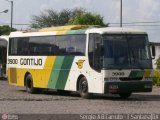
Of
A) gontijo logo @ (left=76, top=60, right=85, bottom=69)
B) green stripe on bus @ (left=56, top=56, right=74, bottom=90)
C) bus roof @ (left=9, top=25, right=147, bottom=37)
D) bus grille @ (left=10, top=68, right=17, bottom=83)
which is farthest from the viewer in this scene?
bus grille @ (left=10, top=68, right=17, bottom=83)

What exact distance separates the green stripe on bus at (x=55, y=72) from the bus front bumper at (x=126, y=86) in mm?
3627

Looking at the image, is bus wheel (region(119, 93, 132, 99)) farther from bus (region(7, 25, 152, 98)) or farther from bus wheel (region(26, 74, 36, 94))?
bus wheel (region(26, 74, 36, 94))

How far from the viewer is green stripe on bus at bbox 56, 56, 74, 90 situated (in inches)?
1023

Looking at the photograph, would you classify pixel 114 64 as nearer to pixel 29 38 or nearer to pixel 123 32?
pixel 123 32

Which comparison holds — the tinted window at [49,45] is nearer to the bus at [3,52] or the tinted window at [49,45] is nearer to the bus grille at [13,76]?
the bus grille at [13,76]

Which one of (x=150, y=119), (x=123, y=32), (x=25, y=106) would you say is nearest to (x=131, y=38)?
(x=123, y=32)

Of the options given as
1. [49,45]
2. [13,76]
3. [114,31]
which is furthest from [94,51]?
[13,76]

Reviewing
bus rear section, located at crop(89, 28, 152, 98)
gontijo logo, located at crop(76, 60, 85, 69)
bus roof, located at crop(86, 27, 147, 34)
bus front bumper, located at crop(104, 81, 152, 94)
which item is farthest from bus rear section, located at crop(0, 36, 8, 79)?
bus front bumper, located at crop(104, 81, 152, 94)

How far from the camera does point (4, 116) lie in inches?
631

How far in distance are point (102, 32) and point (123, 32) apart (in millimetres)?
967

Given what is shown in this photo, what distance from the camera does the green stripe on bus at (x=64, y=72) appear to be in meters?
26.0

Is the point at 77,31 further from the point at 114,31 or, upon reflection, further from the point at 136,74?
the point at 136,74

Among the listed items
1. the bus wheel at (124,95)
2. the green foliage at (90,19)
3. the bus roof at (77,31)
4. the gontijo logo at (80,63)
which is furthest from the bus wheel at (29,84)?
the green foliage at (90,19)

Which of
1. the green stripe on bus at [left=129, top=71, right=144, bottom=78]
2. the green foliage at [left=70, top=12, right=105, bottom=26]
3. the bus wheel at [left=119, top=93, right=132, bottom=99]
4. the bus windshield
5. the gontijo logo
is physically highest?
the green foliage at [left=70, top=12, right=105, bottom=26]
